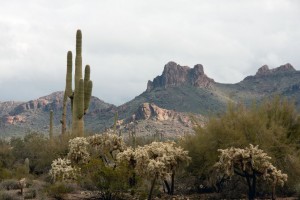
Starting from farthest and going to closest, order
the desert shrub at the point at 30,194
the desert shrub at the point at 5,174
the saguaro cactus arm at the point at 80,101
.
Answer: the saguaro cactus arm at the point at 80,101
the desert shrub at the point at 5,174
the desert shrub at the point at 30,194

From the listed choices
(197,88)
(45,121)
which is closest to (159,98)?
(197,88)

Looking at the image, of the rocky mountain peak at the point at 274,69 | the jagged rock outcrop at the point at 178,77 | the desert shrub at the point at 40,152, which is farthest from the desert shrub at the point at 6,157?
the rocky mountain peak at the point at 274,69

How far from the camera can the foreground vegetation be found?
63.5 feet

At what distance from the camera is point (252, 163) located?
60.7 feet

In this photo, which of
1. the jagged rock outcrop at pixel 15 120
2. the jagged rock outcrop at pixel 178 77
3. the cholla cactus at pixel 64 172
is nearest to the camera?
the cholla cactus at pixel 64 172

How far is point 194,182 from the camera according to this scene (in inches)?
918

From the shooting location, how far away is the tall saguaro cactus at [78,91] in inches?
1223

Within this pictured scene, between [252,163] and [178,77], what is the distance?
146054mm

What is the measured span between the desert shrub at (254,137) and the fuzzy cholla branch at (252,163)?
1998mm

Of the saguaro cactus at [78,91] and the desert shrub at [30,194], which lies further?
the saguaro cactus at [78,91]

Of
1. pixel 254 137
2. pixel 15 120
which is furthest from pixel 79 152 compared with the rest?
pixel 15 120

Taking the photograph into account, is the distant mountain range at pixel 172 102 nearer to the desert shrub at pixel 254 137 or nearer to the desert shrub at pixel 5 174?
the desert shrub at pixel 5 174

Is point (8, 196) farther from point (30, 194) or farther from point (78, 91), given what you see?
point (78, 91)

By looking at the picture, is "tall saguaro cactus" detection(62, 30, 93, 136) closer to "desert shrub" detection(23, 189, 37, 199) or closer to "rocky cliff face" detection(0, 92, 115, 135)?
"desert shrub" detection(23, 189, 37, 199)
